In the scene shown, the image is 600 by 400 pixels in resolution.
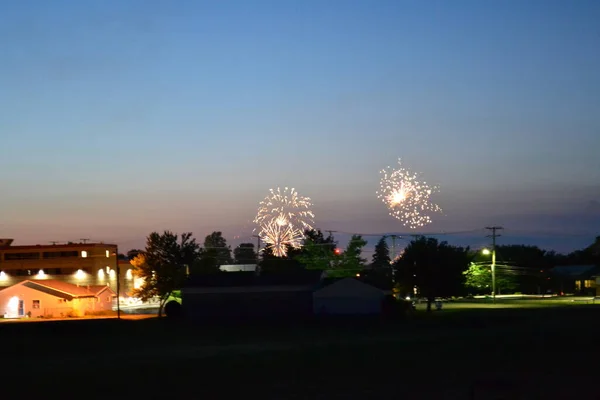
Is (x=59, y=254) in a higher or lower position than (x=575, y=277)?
higher

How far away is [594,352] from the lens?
3656 centimetres

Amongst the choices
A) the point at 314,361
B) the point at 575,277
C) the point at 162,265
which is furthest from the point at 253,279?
the point at 575,277

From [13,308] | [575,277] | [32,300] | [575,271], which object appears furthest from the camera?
[575,271]

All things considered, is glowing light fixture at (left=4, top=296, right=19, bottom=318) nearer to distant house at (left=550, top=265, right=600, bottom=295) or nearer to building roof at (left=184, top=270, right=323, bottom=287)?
building roof at (left=184, top=270, right=323, bottom=287)

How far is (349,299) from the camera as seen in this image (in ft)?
230

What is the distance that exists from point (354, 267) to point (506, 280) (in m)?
33.2

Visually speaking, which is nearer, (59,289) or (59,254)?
(59,289)

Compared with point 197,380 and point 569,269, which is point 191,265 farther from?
point 569,269

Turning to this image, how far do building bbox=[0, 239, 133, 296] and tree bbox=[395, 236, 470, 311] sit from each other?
1691 inches

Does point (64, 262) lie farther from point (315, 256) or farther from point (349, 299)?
point (349, 299)

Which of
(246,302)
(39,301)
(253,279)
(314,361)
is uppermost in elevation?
(253,279)

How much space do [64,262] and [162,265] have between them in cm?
2830

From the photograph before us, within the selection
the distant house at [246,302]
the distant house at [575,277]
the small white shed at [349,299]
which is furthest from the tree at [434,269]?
the distant house at [575,277]

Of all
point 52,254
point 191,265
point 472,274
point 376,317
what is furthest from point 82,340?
point 472,274
